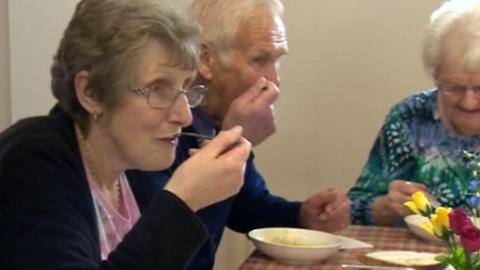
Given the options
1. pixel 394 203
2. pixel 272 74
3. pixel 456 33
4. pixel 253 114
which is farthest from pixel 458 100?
pixel 253 114

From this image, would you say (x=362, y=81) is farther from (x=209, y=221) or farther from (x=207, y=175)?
(x=207, y=175)

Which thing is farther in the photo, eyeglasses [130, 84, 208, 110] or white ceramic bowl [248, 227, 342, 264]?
white ceramic bowl [248, 227, 342, 264]

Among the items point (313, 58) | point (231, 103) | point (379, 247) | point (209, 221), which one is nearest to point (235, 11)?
point (231, 103)

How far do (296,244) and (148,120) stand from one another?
1.79 ft

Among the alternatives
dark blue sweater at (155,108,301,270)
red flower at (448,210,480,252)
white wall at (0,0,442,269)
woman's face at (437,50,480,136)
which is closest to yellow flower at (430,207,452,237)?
red flower at (448,210,480,252)

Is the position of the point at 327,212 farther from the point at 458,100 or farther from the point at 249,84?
the point at 458,100

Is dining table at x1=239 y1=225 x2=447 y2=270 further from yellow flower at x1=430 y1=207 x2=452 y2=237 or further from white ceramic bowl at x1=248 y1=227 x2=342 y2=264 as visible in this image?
yellow flower at x1=430 y1=207 x2=452 y2=237

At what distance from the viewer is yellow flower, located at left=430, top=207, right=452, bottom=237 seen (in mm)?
1336

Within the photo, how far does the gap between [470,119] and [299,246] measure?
0.81 meters

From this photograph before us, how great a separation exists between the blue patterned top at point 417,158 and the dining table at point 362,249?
0.14 metres

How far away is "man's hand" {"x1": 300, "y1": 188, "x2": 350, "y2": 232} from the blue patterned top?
0.81 feet

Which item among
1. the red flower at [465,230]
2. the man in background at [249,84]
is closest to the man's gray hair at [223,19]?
the man in background at [249,84]

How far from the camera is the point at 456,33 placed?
2199mm

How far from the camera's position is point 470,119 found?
2229mm
